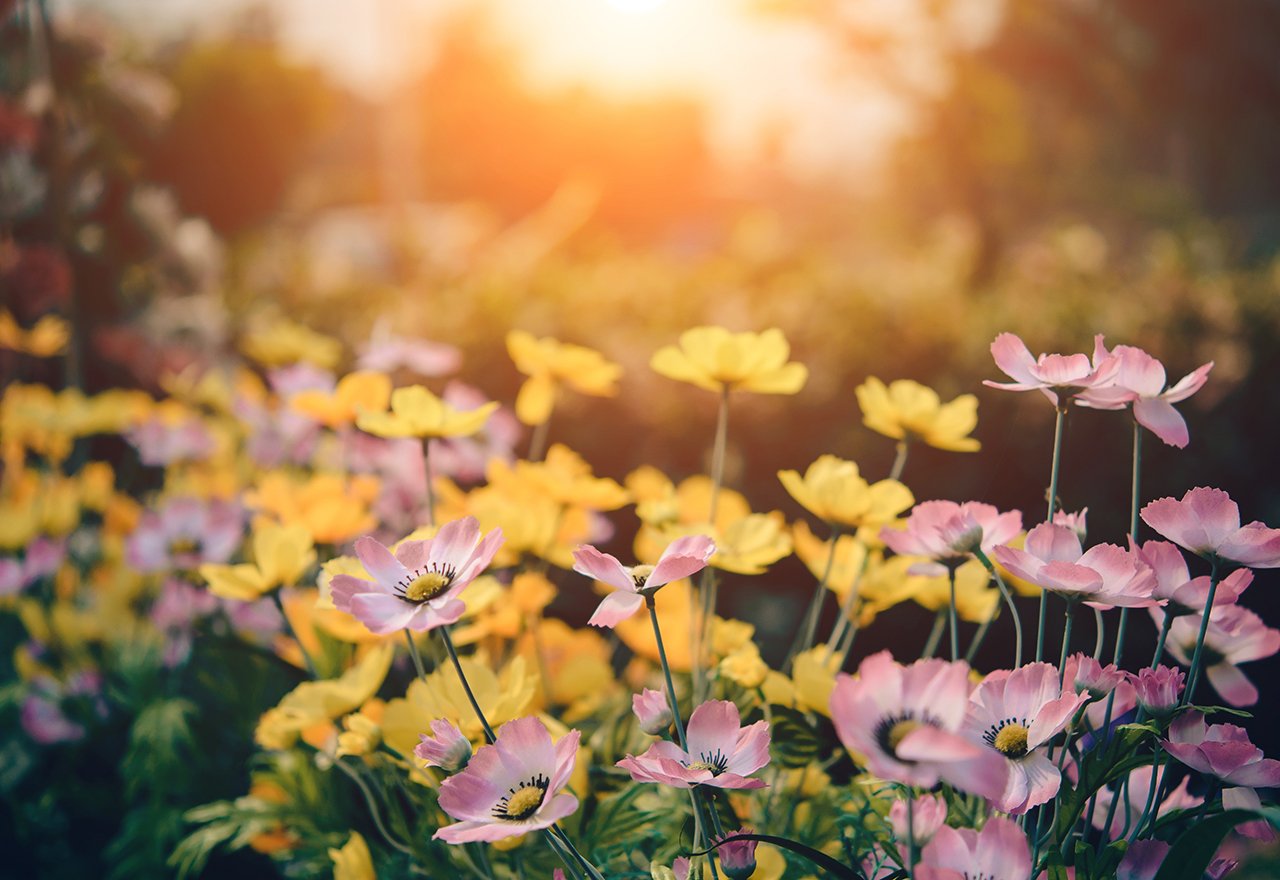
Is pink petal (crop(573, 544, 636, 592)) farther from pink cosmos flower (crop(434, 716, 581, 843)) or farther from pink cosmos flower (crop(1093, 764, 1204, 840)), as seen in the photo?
pink cosmos flower (crop(1093, 764, 1204, 840))

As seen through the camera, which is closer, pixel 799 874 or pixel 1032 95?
pixel 799 874

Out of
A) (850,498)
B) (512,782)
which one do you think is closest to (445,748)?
(512,782)

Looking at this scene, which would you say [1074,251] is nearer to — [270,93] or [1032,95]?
[1032,95]

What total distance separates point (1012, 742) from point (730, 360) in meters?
0.46

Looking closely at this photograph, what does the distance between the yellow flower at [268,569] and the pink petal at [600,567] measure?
0.39 m

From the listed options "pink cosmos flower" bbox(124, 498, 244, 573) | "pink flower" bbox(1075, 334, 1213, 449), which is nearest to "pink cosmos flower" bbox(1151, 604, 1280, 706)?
"pink flower" bbox(1075, 334, 1213, 449)

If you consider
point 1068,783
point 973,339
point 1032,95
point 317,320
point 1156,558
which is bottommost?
point 317,320

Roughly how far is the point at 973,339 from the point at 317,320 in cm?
292

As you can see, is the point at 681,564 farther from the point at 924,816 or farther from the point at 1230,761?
the point at 1230,761

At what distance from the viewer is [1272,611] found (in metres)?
1.34

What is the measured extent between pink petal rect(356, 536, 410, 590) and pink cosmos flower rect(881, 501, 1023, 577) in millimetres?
353

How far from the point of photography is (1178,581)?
0.64 metres

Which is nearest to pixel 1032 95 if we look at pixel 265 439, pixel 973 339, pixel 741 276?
pixel 741 276

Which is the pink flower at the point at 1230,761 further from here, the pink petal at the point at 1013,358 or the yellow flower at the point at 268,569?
the yellow flower at the point at 268,569
